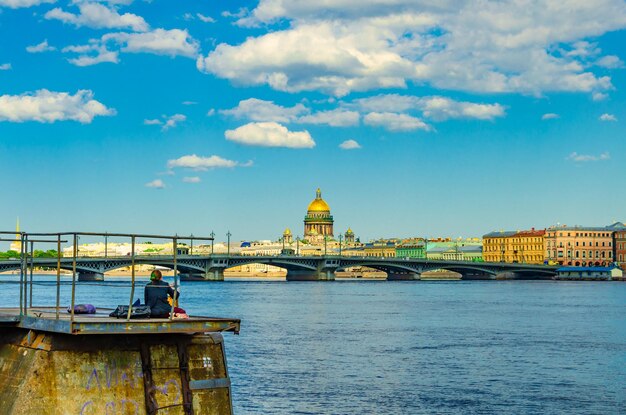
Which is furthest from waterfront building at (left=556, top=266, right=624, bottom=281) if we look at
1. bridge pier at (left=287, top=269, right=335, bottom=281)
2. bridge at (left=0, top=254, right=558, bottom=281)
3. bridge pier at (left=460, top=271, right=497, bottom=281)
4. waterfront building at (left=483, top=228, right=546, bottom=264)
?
bridge pier at (left=287, top=269, right=335, bottom=281)

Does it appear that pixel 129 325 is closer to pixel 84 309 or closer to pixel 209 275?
pixel 84 309

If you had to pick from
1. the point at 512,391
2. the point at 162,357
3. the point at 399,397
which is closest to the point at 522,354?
the point at 512,391

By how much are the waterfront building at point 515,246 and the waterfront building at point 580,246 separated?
277 cm

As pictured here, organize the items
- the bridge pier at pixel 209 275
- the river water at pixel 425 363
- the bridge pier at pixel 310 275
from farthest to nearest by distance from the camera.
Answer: the bridge pier at pixel 310 275 < the bridge pier at pixel 209 275 < the river water at pixel 425 363

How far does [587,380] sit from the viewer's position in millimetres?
25359

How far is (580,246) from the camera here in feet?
575

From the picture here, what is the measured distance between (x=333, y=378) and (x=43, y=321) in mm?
16234

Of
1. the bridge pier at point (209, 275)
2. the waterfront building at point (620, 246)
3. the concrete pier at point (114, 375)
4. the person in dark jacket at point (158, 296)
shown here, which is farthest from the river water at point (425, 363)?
the waterfront building at point (620, 246)

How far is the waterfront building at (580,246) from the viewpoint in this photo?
17412 cm

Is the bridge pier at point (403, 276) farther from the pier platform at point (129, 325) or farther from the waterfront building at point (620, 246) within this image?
the pier platform at point (129, 325)

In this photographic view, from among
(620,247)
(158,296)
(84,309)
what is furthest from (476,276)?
(158,296)

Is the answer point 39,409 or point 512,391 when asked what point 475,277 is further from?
point 39,409

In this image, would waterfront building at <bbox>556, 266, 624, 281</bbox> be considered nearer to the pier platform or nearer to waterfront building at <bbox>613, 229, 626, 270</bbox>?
waterfront building at <bbox>613, 229, 626, 270</bbox>

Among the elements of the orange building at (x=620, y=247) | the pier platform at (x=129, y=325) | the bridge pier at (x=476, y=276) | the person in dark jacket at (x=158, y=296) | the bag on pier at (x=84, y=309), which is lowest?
the bridge pier at (x=476, y=276)
